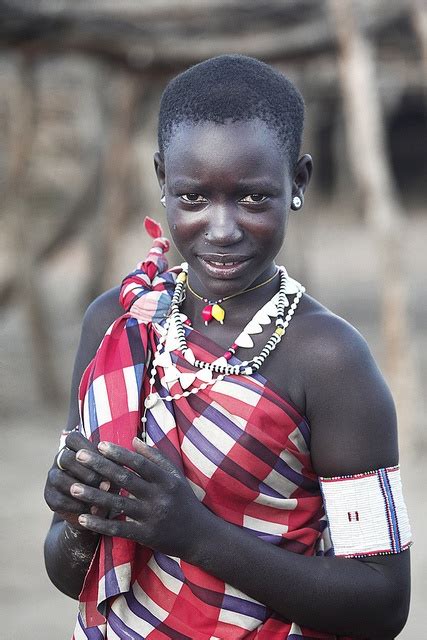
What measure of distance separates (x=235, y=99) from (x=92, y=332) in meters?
0.48

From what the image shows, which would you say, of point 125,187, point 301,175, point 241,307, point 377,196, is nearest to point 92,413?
point 241,307

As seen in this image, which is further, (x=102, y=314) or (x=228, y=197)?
(x=102, y=314)

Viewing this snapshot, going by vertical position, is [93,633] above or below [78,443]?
Result: below

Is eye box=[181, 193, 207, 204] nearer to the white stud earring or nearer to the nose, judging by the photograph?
the nose

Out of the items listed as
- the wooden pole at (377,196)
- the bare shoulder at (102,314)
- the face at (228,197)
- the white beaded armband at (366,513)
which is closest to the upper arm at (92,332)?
the bare shoulder at (102,314)

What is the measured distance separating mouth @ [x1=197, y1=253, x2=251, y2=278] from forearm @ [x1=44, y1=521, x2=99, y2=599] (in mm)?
446

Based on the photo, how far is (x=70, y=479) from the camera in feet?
5.00

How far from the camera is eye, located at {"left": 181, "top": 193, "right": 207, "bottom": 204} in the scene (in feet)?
5.17

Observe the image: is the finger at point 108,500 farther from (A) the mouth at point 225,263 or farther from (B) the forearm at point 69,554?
(A) the mouth at point 225,263

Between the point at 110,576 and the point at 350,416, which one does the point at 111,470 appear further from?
the point at 350,416

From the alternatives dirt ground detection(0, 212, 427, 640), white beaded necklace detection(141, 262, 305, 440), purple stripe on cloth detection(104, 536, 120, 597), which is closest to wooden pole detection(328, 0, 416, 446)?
dirt ground detection(0, 212, 427, 640)

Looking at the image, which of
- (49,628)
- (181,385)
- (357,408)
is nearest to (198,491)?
(181,385)

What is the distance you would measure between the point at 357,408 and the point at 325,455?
8cm

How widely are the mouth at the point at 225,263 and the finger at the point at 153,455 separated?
28 centimetres
